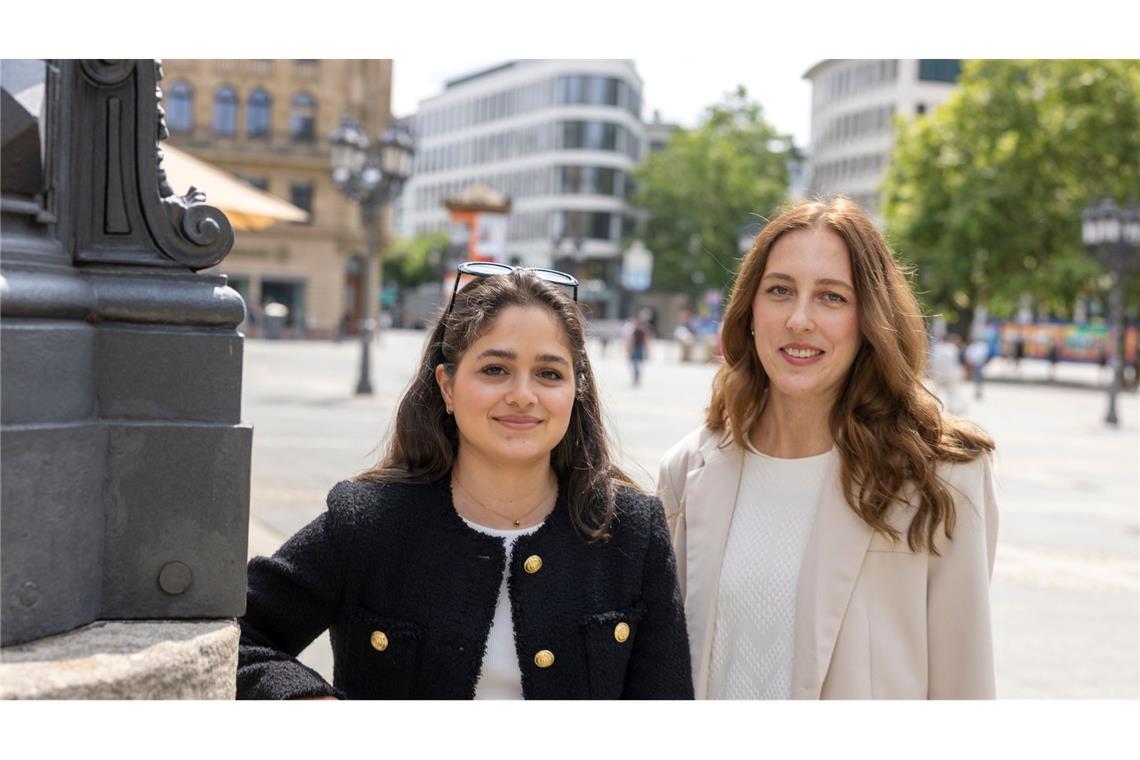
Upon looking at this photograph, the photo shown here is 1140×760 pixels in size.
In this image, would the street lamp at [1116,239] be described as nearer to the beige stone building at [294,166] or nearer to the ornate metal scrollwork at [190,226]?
the ornate metal scrollwork at [190,226]

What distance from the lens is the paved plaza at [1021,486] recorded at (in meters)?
6.73

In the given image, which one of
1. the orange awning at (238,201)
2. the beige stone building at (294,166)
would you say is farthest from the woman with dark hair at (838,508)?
the beige stone building at (294,166)

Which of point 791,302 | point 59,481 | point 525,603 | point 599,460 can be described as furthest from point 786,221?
point 59,481

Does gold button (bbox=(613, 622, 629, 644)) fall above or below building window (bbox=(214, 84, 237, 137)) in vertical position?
below

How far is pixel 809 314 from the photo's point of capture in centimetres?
298

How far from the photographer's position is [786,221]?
10.1 feet

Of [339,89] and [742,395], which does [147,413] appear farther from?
[339,89]

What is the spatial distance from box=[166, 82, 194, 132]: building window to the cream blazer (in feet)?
163

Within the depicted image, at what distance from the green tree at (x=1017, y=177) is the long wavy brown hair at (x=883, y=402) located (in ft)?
141

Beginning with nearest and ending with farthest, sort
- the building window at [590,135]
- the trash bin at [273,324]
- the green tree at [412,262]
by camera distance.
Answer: the trash bin at [273,324]
the building window at [590,135]
the green tree at [412,262]

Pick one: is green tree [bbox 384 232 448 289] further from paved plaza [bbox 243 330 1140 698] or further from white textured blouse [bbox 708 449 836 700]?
white textured blouse [bbox 708 449 836 700]

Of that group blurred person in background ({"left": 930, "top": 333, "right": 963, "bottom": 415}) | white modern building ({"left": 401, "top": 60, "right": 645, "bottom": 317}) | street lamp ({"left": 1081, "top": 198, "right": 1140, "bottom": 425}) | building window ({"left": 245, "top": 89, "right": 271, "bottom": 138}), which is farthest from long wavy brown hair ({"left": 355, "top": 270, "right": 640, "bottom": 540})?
white modern building ({"left": 401, "top": 60, "right": 645, "bottom": 317})

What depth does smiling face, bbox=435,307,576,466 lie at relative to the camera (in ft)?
7.80

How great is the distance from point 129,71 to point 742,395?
1.64m
